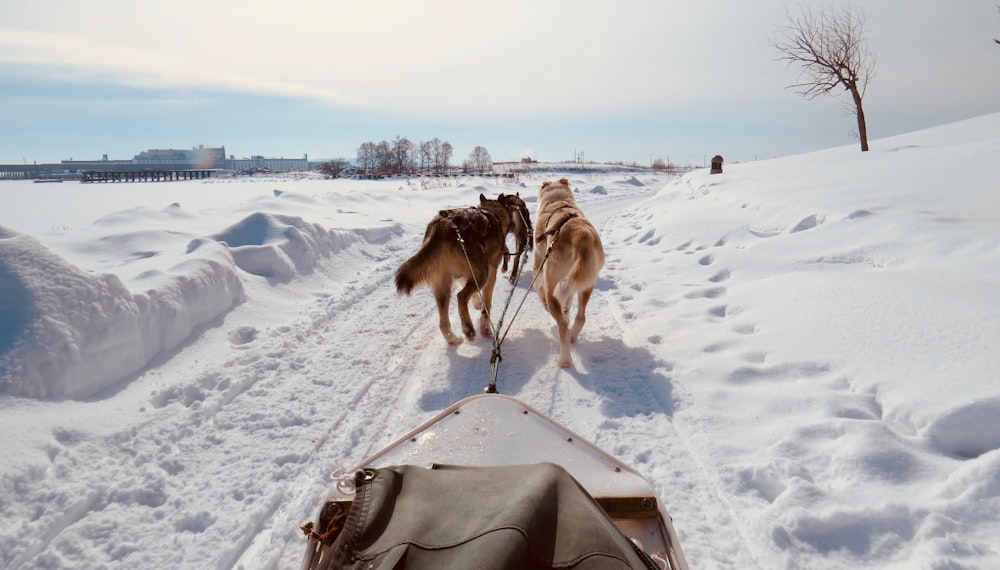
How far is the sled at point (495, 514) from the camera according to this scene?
1.34 m

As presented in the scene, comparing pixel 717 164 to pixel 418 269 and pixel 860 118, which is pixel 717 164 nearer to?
pixel 860 118

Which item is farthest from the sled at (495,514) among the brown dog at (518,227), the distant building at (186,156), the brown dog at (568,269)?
the distant building at (186,156)

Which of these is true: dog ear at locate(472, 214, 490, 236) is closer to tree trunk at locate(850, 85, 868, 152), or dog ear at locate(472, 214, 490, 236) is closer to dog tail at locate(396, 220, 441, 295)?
dog tail at locate(396, 220, 441, 295)

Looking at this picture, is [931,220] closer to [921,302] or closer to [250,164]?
[921,302]

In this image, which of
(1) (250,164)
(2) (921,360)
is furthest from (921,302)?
(1) (250,164)

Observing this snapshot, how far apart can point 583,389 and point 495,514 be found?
2767 mm

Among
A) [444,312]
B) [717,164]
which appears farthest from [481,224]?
[717,164]

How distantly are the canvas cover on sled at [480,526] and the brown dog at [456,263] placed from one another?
3.12 metres

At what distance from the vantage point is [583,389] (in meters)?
4.12

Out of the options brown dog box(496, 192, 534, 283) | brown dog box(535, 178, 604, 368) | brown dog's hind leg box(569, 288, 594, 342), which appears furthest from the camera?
brown dog box(496, 192, 534, 283)

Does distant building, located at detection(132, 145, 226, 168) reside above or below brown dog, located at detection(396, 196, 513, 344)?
above

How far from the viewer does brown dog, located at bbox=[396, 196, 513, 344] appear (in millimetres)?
4754

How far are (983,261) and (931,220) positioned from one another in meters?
1.59

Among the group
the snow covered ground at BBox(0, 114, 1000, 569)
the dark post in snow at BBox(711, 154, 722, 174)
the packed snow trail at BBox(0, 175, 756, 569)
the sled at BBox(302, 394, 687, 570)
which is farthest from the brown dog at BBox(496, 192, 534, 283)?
the dark post in snow at BBox(711, 154, 722, 174)
